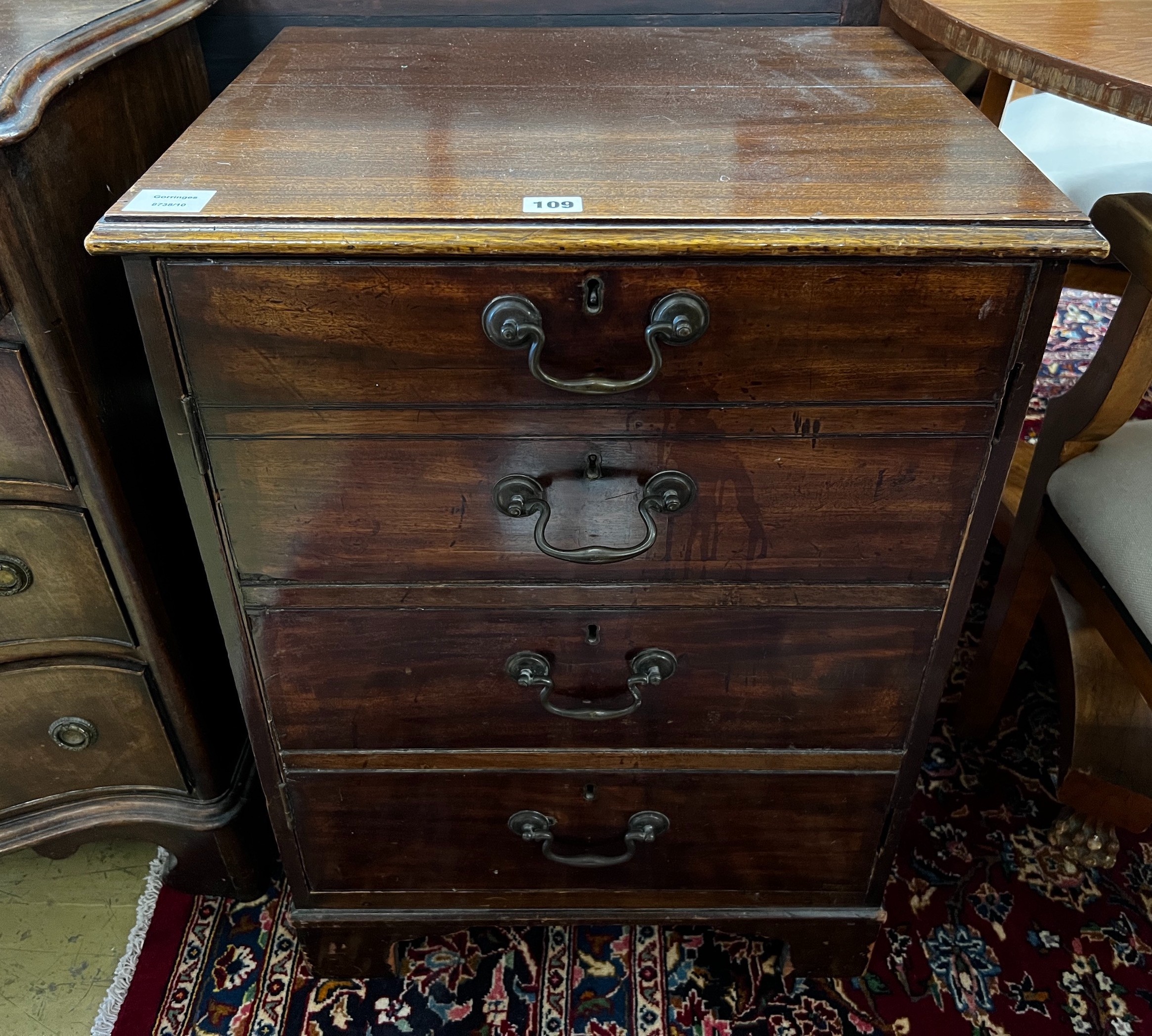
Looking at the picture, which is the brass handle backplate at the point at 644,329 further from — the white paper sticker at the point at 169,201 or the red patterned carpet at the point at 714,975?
the red patterned carpet at the point at 714,975

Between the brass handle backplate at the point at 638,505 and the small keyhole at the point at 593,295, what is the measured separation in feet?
0.43

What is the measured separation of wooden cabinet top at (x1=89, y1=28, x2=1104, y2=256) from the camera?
55 centimetres

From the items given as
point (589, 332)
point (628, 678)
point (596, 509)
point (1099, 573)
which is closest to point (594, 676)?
point (628, 678)

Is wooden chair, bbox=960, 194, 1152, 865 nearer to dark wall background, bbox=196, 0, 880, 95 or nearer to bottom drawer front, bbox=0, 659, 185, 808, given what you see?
dark wall background, bbox=196, 0, 880, 95

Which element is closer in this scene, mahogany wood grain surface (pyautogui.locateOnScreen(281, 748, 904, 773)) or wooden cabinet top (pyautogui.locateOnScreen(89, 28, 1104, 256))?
wooden cabinet top (pyautogui.locateOnScreen(89, 28, 1104, 256))

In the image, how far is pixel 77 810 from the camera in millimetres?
995

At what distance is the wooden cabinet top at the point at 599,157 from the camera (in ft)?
1.82

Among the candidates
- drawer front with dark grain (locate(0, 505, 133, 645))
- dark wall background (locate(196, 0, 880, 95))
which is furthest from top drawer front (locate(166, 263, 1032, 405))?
dark wall background (locate(196, 0, 880, 95))

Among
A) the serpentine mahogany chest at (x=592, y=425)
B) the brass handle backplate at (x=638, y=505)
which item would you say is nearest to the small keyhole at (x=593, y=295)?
the serpentine mahogany chest at (x=592, y=425)

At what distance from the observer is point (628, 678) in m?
0.78

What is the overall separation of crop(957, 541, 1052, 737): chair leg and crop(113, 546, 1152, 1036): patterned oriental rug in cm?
18

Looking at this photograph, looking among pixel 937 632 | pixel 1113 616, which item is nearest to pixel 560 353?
pixel 937 632

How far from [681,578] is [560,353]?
21cm

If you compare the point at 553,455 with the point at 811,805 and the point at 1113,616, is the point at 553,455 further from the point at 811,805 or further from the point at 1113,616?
the point at 1113,616
